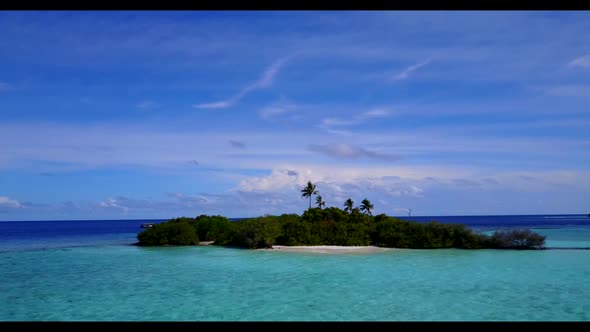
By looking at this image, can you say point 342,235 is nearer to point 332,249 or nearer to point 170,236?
point 332,249

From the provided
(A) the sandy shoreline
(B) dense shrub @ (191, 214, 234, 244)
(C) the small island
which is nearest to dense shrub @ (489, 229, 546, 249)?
(C) the small island

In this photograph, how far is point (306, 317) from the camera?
12094 millimetres

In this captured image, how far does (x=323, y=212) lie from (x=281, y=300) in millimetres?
28732

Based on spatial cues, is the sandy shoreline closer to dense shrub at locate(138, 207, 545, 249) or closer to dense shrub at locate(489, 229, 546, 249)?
dense shrub at locate(138, 207, 545, 249)

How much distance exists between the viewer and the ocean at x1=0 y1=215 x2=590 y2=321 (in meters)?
12.9

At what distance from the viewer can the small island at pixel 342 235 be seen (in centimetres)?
3516

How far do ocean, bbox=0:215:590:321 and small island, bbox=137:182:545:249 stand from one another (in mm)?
6034

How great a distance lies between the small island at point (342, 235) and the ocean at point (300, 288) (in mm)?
6034

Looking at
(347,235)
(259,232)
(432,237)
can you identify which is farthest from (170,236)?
(432,237)

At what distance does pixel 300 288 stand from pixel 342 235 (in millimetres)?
20117

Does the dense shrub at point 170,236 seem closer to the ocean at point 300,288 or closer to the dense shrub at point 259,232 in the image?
the dense shrub at point 259,232

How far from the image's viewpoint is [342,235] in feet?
120
